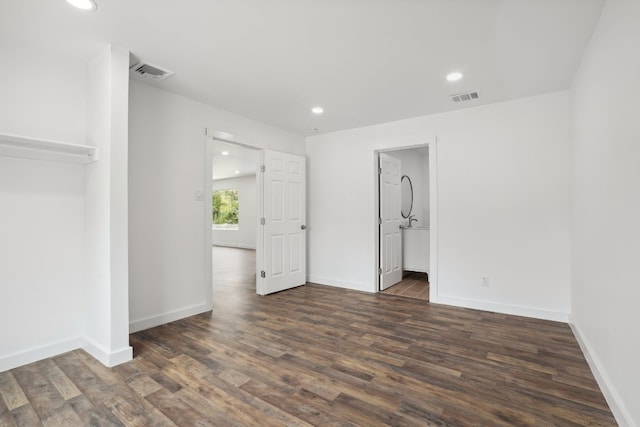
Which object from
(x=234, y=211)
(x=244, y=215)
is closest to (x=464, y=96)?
(x=244, y=215)

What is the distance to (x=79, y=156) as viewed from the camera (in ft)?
8.59

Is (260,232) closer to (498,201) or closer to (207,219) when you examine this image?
(207,219)

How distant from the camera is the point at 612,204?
187 cm

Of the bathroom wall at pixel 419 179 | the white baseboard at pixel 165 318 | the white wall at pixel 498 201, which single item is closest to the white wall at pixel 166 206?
the white baseboard at pixel 165 318

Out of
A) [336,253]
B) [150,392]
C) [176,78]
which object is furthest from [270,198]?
[150,392]

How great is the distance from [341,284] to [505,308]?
2258 mm

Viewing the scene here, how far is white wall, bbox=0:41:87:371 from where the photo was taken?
238cm

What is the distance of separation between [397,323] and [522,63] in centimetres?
273

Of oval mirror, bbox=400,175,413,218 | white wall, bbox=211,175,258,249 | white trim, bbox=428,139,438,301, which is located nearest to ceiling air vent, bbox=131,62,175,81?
white trim, bbox=428,139,438,301

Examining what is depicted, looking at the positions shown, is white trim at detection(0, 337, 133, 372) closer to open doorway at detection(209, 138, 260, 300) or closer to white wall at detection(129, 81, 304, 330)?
white wall at detection(129, 81, 304, 330)

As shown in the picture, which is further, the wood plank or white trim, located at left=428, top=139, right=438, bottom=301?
white trim, located at left=428, top=139, right=438, bottom=301

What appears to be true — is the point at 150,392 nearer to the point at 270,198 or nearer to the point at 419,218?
the point at 270,198

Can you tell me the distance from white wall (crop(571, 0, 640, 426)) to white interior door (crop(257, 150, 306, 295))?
347cm

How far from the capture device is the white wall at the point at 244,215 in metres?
10.9
